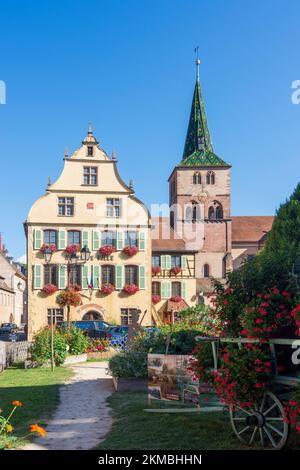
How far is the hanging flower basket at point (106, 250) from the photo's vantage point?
34469mm

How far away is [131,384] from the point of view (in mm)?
12117

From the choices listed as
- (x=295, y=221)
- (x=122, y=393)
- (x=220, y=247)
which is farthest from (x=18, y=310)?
(x=122, y=393)

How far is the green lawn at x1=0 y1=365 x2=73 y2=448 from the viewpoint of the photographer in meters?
8.93

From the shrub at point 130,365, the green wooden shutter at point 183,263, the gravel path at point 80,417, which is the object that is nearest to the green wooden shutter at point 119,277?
the green wooden shutter at point 183,263

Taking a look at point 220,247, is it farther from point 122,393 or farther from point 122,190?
point 122,393

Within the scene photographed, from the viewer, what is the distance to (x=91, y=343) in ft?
70.8

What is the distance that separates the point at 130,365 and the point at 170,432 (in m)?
5.02

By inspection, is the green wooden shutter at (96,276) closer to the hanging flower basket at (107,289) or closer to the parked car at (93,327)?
the hanging flower basket at (107,289)

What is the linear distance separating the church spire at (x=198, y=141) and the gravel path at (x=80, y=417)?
48447mm

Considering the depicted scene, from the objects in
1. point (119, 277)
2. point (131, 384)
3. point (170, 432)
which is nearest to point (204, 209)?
point (119, 277)

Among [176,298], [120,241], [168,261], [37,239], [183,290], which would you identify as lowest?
[176,298]

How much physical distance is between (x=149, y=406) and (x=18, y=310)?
6149cm

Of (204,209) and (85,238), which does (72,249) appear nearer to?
(85,238)

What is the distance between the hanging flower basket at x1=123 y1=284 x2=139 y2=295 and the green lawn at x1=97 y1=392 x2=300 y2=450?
82.0ft
